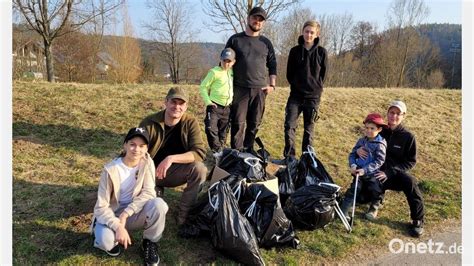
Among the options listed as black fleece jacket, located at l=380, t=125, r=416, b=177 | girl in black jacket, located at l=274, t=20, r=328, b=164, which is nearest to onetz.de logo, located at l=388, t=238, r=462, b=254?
black fleece jacket, located at l=380, t=125, r=416, b=177

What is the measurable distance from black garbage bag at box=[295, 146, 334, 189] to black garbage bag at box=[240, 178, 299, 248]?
81 centimetres

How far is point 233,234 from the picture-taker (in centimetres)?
331

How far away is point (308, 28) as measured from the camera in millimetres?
5094

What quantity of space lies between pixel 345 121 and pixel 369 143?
3924mm

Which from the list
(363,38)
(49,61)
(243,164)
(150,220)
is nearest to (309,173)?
(243,164)

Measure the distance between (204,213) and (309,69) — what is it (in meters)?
2.61

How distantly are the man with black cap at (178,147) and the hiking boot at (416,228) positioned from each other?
8.04 ft

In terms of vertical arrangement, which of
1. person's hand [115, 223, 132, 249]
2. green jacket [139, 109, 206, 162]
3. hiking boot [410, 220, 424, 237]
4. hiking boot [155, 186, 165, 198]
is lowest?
hiking boot [410, 220, 424, 237]

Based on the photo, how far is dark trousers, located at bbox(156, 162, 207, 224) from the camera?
149 inches

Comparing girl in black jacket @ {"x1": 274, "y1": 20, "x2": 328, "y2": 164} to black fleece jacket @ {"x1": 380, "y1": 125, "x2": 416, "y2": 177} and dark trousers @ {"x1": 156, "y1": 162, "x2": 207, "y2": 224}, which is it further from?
dark trousers @ {"x1": 156, "y1": 162, "x2": 207, "y2": 224}

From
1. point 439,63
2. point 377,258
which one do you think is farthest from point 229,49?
point 439,63

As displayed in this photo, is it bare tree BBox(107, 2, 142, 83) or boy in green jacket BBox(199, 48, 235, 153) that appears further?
bare tree BBox(107, 2, 142, 83)

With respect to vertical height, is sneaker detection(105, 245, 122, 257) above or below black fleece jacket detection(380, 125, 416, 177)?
below

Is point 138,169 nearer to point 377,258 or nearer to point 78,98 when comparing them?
point 377,258
